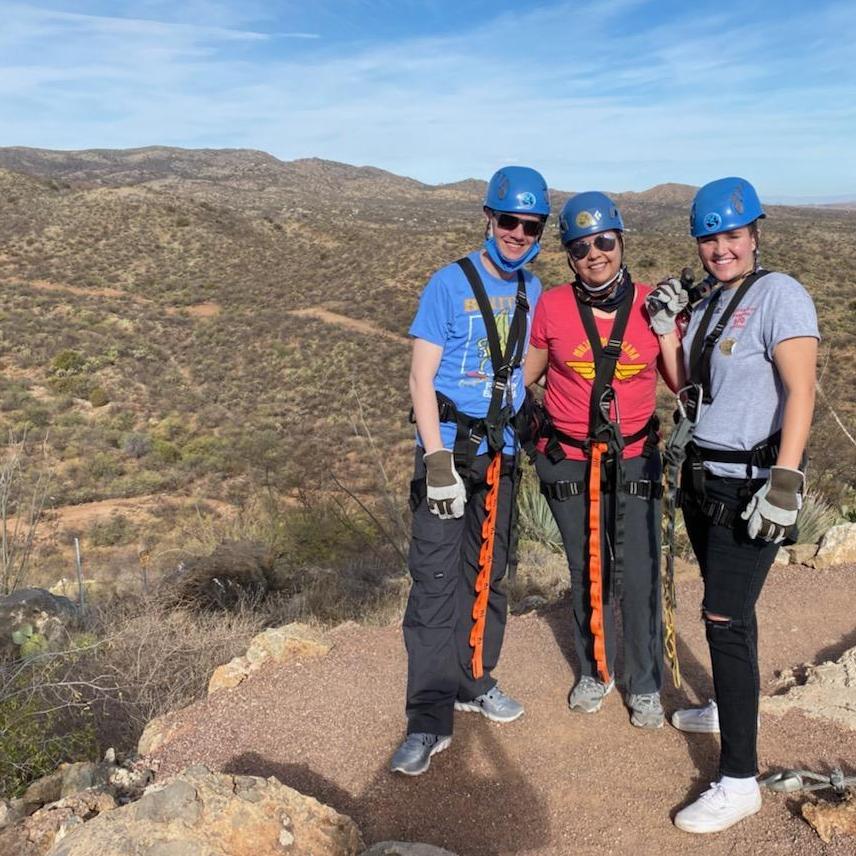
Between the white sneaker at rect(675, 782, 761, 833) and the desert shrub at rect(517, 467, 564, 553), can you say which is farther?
the desert shrub at rect(517, 467, 564, 553)

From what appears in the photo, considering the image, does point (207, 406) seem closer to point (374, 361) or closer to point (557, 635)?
point (374, 361)

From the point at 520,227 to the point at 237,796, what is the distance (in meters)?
2.20

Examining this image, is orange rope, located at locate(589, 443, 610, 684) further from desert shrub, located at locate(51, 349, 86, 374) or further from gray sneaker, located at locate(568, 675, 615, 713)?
desert shrub, located at locate(51, 349, 86, 374)

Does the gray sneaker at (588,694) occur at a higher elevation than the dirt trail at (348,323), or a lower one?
lower

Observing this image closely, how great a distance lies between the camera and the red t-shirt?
3.00 m

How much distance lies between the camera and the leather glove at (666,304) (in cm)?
281

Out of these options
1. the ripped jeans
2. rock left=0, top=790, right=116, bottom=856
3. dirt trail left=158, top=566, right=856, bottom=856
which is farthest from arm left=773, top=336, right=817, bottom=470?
rock left=0, top=790, right=116, bottom=856

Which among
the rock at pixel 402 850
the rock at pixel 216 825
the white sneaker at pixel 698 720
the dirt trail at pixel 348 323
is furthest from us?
the dirt trail at pixel 348 323

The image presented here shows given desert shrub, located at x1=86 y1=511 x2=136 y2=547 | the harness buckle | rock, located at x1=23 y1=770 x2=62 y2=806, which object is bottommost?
desert shrub, located at x1=86 y1=511 x2=136 y2=547

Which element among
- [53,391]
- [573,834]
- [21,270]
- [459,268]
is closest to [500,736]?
[573,834]

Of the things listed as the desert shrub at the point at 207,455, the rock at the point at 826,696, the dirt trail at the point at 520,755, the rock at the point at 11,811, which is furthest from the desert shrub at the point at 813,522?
the desert shrub at the point at 207,455

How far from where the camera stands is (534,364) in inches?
125

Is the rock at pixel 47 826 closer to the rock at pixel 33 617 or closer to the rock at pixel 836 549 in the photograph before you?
the rock at pixel 33 617

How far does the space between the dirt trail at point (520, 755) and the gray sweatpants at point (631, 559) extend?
324 mm
